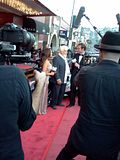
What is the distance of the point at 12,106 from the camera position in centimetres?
217

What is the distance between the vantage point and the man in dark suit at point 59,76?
25.6 ft

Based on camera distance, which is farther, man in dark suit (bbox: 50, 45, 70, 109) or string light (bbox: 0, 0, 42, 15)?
string light (bbox: 0, 0, 42, 15)

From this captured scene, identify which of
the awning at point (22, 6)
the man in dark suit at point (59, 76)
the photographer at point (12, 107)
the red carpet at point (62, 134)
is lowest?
the red carpet at point (62, 134)

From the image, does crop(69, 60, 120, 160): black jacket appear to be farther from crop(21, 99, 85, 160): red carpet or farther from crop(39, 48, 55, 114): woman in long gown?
crop(39, 48, 55, 114): woman in long gown

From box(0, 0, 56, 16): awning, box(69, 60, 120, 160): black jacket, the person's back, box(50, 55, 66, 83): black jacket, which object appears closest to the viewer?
the person's back

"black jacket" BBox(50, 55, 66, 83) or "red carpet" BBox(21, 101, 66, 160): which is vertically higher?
"black jacket" BBox(50, 55, 66, 83)

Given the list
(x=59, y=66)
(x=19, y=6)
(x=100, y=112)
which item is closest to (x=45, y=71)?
(x=59, y=66)

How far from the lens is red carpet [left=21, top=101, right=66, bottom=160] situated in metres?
4.92

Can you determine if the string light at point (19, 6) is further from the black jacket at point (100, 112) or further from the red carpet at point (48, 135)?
the black jacket at point (100, 112)

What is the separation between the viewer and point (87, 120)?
9.39ft

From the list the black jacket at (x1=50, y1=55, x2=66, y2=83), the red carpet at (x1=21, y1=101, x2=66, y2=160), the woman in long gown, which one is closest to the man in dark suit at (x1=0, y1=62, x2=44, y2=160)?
the red carpet at (x1=21, y1=101, x2=66, y2=160)

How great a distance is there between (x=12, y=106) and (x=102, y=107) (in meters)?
0.93

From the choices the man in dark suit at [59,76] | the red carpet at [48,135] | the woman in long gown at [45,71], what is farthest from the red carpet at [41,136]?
the man in dark suit at [59,76]

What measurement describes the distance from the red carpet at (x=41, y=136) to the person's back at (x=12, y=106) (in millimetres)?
2532
